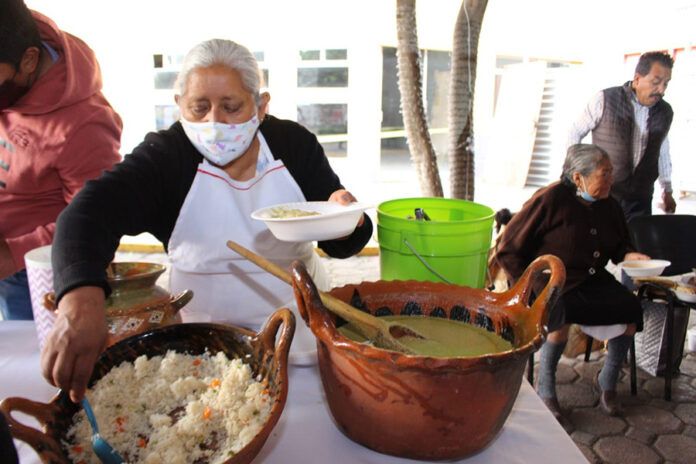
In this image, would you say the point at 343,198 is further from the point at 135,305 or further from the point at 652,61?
the point at 652,61

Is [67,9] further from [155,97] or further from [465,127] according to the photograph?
[465,127]

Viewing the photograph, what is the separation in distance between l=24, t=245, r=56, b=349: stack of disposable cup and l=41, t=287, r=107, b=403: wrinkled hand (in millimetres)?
255

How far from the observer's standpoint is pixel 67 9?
247 inches

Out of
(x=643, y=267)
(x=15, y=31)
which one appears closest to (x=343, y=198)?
(x=15, y=31)

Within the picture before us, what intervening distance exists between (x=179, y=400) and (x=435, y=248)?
842mm

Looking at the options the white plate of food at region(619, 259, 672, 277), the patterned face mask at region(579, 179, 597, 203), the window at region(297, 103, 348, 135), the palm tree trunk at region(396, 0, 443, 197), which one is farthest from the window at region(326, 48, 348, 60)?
the white plate of food at region(619, 259, 672, 277)

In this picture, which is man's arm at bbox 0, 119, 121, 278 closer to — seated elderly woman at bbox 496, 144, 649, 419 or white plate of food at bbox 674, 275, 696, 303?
seated elderly woman at bbox 496, 144, 649, 419

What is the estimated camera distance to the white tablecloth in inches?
34.8

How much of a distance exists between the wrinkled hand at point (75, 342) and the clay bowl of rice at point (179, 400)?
0.03 m

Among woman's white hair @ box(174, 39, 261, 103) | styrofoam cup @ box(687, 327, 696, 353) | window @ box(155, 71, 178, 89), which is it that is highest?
window @ box(155, 71, 178, 89)

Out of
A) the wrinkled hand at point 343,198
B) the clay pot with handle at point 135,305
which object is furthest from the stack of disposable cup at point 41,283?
the wrinkled hand at point 343,198

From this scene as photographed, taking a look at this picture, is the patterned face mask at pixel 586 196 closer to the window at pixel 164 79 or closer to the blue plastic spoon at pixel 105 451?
the blue plastic spoon at pixel 105 451

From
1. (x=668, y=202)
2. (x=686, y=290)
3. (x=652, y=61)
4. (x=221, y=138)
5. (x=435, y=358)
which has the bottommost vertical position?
(x=686, y=290)

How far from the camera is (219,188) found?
1.54 meters
